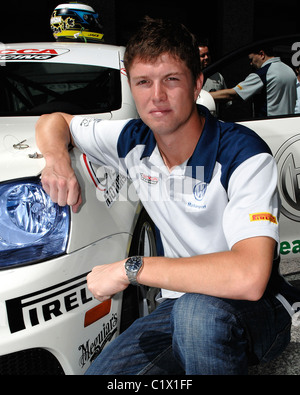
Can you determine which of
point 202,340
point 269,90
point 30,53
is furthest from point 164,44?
point 269,90

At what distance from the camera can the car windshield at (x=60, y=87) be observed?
223cm

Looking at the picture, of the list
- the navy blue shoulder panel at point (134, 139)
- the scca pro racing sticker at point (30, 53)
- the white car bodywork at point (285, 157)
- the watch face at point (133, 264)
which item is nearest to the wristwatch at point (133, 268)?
the watch face at point (133, 264)

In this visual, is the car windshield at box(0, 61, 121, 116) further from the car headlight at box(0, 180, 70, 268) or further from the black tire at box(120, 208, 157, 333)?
the car headlight at box(0, 180, 70, 268)

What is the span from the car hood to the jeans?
60cm

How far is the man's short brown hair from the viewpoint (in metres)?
1.39

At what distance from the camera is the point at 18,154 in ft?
4.55

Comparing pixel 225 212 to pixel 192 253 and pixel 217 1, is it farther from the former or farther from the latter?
pixel 217 1

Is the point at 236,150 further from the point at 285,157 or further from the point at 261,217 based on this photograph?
the point at 285,157

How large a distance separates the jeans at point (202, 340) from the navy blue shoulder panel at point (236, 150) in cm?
37

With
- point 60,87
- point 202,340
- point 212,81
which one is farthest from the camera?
point 212,81

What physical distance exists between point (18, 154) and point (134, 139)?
16.7 inches

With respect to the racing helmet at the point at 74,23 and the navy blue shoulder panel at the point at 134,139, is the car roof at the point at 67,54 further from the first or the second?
the navy blue shoulder panel at the point at 134,139

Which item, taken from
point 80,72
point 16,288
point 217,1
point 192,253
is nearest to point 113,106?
point 80,72
